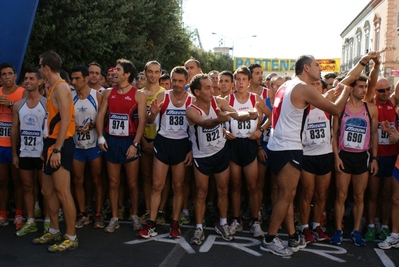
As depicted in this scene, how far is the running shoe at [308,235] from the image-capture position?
6193mm

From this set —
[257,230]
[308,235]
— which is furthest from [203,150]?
[308,235]

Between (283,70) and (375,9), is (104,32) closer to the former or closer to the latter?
(283,70)

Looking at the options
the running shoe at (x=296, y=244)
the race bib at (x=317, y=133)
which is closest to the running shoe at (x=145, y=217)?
the running shoe at (x=296, y=244)

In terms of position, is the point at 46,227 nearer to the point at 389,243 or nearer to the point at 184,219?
the point at 184,219

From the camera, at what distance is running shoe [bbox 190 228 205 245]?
19.8ft

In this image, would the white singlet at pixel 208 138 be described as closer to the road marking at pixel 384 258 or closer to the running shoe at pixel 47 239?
the running shoe at pixel 47 239

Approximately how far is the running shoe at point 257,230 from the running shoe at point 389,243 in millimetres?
1479

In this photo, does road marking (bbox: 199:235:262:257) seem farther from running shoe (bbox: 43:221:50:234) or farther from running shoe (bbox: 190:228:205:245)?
running shoe (bbox: 43:221:50:234)

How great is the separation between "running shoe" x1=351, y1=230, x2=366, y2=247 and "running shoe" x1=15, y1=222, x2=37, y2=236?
4.16 m

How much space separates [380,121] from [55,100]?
429 cm

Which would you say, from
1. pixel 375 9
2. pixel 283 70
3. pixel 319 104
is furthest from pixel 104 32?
pixel 375 9

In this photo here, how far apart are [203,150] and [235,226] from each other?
1.20m

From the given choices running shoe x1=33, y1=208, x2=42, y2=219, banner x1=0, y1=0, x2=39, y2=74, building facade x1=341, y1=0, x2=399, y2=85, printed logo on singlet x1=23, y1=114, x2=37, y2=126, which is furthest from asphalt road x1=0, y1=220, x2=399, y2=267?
building facade x1=341, y1=0, x2=399, y2=85

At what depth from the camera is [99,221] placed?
671 cm
